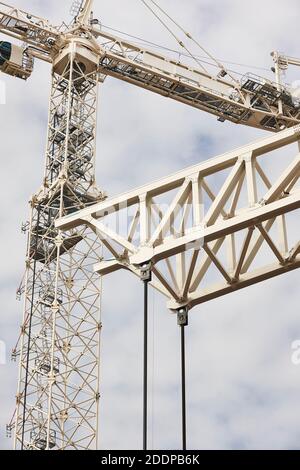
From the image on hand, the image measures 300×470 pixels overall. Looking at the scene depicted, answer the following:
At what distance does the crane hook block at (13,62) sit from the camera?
52250 mm

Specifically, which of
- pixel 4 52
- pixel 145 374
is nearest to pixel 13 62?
pixel 4 52

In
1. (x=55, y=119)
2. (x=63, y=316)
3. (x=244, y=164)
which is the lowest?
(x=244, y=164)

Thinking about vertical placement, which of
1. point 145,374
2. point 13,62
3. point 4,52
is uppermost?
point 4,52

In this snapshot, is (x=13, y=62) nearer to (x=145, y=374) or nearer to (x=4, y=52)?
(x=4, y=52)

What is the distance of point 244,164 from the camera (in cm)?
1830

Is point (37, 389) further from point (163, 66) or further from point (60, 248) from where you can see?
point (163, 66)

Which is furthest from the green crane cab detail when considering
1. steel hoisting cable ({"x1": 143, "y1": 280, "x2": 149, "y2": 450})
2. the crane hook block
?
steel hoisting cable ({"x1": 143, "y1": 280, "x2": 149, "y2": 450})

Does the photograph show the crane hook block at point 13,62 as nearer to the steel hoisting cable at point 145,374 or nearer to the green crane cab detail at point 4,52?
the green crane cab detail at point 4,52

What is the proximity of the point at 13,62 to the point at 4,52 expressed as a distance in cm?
69

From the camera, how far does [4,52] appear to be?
172 feet

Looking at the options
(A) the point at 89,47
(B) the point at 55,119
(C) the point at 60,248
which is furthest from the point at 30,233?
A: (A) the point at 89,47

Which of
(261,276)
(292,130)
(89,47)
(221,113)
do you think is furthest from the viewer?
(221,113)

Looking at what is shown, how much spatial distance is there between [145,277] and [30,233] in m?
32.2

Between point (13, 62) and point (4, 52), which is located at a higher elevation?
point (4, 52)
